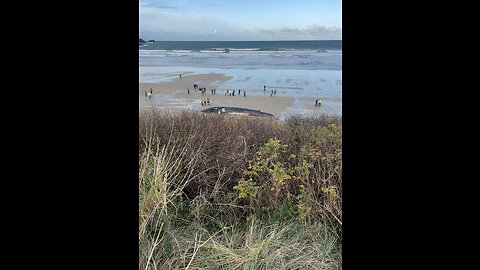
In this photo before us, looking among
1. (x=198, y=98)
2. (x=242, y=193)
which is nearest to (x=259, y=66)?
(x=198, y=98)

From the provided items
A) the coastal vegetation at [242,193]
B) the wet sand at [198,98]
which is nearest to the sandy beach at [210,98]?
the wet sand at [198,98]

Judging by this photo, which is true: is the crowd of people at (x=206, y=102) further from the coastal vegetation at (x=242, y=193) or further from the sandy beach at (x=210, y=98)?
the coastal vegetation at (x=242, y=193)

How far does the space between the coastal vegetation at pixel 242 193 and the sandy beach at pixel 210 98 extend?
157 mm

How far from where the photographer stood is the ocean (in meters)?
3.79

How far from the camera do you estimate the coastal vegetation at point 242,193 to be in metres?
2.25

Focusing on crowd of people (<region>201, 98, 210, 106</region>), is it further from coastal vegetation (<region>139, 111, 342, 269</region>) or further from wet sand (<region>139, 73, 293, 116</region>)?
coastal vegetation (<region>139, 111, 342, 269</region>)

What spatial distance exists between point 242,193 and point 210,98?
135 centimetres

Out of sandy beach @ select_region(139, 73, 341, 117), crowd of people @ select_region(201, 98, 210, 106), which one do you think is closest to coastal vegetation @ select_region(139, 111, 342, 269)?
sandy beach @ select_region(139, 73, 341, 117)

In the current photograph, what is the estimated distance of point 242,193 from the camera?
2.80m
